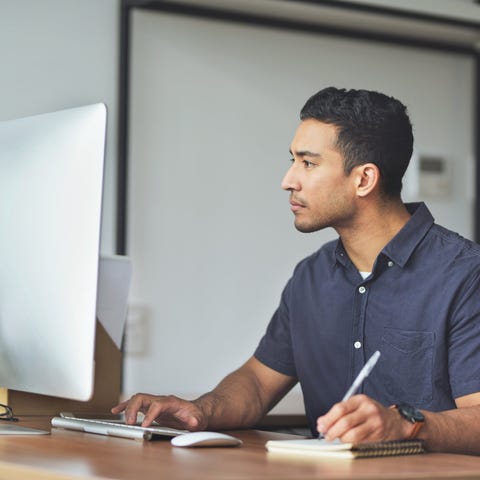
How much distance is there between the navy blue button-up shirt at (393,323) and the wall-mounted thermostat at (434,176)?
206cm

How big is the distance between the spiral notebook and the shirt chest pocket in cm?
46

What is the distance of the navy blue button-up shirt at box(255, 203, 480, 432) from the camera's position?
203cm

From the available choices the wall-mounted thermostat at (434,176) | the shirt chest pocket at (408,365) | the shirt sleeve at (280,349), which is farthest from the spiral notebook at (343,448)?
the wall-mounted thermostat at (434,176)

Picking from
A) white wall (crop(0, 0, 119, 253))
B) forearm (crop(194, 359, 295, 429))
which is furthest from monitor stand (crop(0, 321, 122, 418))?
white wall (crop(0, 0, 119, 253))

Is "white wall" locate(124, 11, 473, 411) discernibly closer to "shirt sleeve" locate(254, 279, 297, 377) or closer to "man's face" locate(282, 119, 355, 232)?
"shirt sleeve" locate(254, 279, 297, 377)

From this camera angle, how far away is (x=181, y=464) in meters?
1.39

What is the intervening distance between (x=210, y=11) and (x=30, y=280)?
7.90 ft

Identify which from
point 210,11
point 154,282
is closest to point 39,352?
point 154,282

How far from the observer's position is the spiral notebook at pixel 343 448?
4.90 feet

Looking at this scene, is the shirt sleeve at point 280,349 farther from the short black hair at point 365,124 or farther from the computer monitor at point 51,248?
the computer monitor at point 51,248

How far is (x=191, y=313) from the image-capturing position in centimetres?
388

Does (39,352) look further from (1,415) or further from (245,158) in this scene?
(245,158)

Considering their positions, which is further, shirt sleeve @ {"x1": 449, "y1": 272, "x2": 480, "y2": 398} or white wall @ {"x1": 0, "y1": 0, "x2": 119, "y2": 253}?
white wall @ {"x1": 0, "y1": 0, "x2": 119, "y2": 253}

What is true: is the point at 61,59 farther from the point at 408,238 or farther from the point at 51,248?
the point at 51,248
